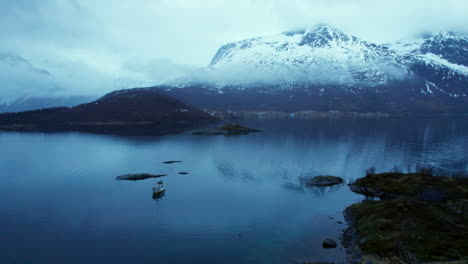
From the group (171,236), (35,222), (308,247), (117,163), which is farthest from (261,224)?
(117,163)

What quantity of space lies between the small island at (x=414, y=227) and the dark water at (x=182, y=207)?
278cm

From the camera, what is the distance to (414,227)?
3291 centimetres

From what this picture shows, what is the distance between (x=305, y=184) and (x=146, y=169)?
40.9 metres

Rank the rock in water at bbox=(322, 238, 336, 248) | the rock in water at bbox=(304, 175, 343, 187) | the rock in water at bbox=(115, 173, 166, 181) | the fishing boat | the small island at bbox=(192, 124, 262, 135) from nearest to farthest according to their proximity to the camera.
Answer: the rock in water at bbox=(322, 238, 336, 248), the fishing boat, the rock in water at bbox=(304, 175, 343, 187), the rock in water at bbox=(115, 173, 166, 181), the small island at bbox=(192, 124, 262, 135)

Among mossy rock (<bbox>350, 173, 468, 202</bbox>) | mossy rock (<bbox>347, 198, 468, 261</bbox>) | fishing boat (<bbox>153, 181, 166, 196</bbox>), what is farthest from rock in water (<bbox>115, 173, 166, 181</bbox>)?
mossy rock (<bbox>347, 198, 468, 261</bbox>)

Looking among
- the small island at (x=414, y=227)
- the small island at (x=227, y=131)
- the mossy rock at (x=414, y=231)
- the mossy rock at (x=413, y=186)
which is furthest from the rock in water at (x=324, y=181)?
the small island at (x=227, y=131)

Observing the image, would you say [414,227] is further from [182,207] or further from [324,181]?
[182,207]

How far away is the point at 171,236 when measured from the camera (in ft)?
128

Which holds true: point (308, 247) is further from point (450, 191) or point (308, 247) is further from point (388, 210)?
point (450, 191)

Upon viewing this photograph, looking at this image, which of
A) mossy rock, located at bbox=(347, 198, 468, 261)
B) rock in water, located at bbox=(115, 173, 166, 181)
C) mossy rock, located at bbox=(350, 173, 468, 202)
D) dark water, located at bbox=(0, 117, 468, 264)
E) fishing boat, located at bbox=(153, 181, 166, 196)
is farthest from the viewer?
rock in water, located at bbox=(115, 173, 166, 181)

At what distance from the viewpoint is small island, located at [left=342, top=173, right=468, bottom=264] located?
95.3 ft

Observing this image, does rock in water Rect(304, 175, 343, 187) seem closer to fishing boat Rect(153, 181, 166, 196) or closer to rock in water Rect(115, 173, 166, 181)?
fishing boat Rect(153, 181, 166, 196)

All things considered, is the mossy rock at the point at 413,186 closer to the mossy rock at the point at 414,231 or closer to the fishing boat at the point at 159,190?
the mossy rock at the point at 414,231

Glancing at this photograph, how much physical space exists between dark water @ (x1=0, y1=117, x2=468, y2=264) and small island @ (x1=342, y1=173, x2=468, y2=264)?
2775 mm
